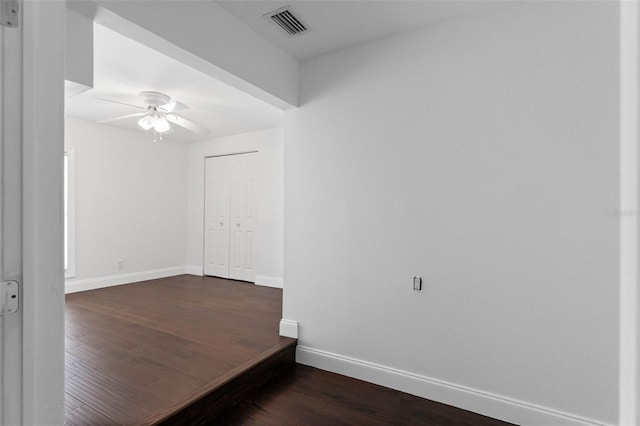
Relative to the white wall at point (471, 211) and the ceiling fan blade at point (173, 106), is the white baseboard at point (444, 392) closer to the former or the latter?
the white wall at point (471, 211)

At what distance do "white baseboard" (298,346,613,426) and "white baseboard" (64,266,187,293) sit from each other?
137 inches

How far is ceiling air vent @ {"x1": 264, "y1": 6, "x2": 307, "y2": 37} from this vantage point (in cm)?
210

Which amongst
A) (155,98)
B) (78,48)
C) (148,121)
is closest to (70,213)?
(148,121)

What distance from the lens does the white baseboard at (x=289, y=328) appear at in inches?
108

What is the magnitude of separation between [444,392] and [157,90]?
3.62 meters

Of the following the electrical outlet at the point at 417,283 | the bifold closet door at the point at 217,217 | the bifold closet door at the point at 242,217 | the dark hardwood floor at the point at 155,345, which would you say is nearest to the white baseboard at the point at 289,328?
the dark hardwood floor at the point at 155,345

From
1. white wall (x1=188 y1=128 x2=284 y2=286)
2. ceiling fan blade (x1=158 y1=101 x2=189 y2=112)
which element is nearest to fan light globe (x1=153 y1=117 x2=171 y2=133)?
ceiling fan blade (x1=158 y1=101 x2=189 y2=112)

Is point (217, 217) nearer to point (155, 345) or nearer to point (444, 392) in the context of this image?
point (155, 345)

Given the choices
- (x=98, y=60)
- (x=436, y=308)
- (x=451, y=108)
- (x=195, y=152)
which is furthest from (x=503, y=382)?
(x=195, y=152)

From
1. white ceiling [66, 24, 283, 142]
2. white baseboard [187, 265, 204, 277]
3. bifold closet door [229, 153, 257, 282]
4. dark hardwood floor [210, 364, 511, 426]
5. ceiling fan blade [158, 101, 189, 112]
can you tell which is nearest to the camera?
dark hardwood floor [210, 364, 511, 426]

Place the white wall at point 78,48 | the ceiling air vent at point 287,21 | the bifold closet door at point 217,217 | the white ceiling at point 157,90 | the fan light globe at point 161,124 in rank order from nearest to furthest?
the white wall at point 78,48 < the ceiling air vent at point 287,21 < the white ceiling at point 157,90 < the fan light globe at point 161,124 < the bifold closet door at point 217,217

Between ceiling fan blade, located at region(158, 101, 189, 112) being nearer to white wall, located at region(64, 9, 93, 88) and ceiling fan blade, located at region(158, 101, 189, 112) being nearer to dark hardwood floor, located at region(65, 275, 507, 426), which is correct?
white wall, located at region(64, 9, 93, 88)

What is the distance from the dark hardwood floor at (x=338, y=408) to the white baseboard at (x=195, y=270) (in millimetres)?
3715

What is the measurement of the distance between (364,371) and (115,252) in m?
4.15
